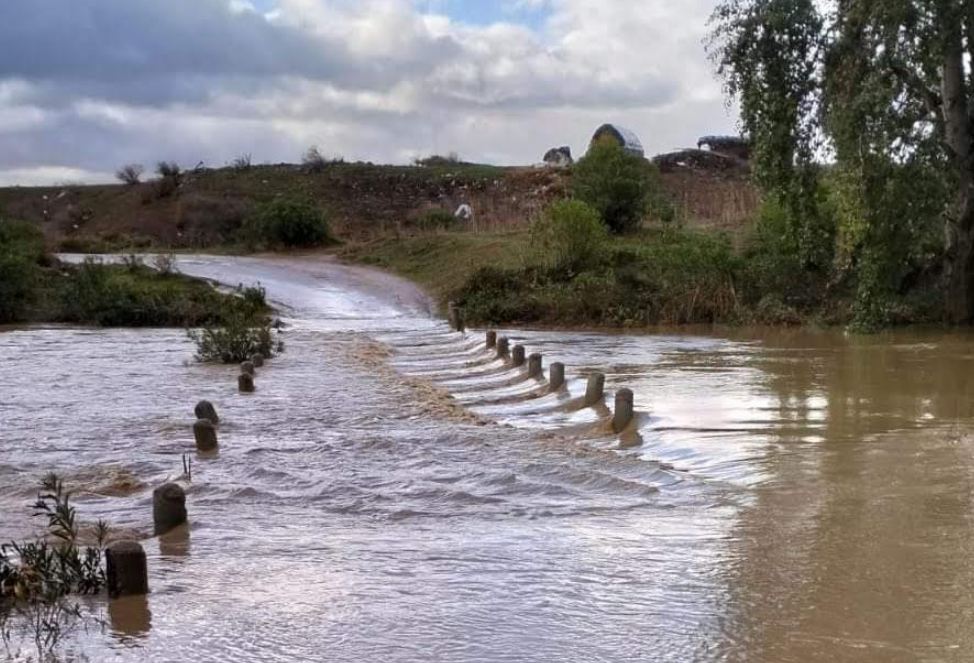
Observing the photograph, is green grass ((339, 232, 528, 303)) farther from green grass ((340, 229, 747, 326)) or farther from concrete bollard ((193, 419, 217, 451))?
concrete bollard ((193, 419, 217, 451))

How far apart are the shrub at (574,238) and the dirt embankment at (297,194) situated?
1616cm

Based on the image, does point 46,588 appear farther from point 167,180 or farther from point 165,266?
point 167,180

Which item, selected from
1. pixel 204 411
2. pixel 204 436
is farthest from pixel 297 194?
pixel 204 436

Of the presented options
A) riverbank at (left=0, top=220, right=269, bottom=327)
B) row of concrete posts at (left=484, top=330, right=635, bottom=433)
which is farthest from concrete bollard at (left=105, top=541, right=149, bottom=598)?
riverbank at (left=0, top=220, right=269, bottom=327)

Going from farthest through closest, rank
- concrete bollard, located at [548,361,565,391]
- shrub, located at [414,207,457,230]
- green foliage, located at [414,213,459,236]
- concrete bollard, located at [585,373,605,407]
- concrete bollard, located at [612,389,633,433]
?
shrub, located at [414,207,457,230] → green foliage, located at [414,213,459,236] → concrete bollard, located at [548,361,565,391] → concrete bollard, located at [585,373,605,407] → concrete bollard, located at [612,389,633,433]

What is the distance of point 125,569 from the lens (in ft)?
21.4

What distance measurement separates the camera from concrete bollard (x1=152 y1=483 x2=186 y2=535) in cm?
819

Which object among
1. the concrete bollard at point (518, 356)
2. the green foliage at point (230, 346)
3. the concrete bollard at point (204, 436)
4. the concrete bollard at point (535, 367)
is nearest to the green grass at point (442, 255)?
the green foliage at point (230, 346)

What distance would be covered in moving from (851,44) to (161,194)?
176 feet

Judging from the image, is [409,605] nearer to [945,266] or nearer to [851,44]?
[851,44]

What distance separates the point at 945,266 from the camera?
23469mm

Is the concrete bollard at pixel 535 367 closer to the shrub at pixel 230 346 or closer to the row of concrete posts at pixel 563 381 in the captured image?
the row of concrete posts at pixel 563 381

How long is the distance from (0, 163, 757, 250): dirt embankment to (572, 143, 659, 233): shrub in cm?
989

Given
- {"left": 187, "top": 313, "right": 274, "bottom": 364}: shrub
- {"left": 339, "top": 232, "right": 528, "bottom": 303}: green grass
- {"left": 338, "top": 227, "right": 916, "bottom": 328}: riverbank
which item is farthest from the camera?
{"left": 339, "top": 232, "right": 528, "bottom": 303}: green grass
